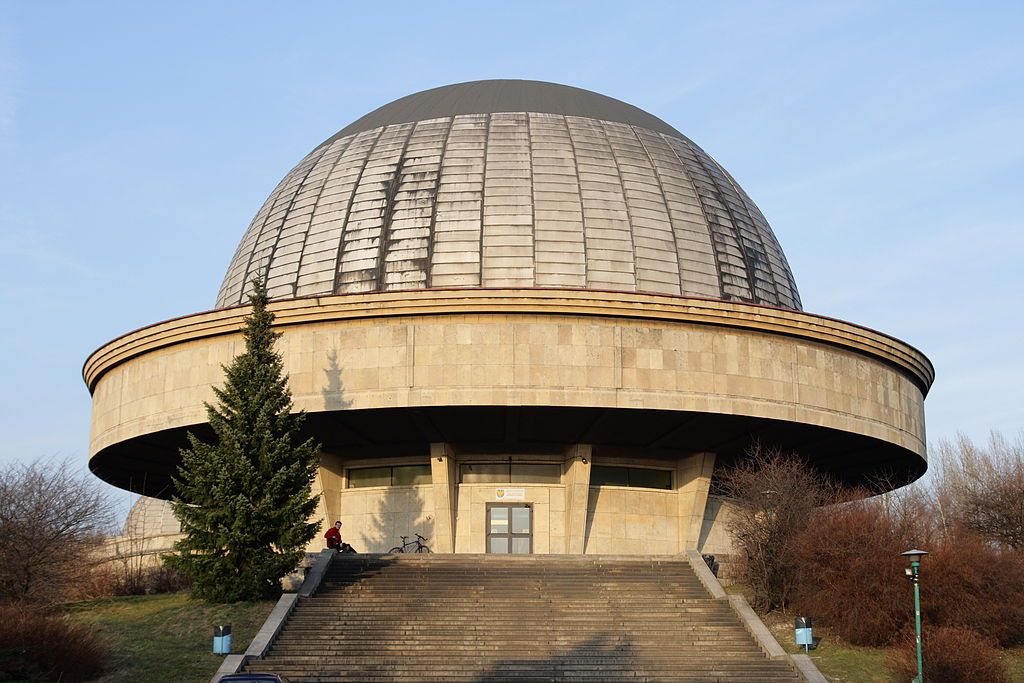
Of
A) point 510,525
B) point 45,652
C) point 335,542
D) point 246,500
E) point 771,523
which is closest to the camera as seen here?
point 45,652

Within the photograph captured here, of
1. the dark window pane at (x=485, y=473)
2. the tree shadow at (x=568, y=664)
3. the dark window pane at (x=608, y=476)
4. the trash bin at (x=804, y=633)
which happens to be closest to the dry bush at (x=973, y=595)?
the trash bin at (x=804, y=633)

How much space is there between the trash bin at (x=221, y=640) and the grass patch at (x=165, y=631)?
0.48ft

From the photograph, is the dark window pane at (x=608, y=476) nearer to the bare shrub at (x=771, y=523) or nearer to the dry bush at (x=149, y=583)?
the bare shrub at (x=771, y=523)

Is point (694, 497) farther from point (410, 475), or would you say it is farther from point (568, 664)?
point (568, 664)

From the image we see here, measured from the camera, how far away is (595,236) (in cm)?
3769

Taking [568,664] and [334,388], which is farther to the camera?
[334,388]

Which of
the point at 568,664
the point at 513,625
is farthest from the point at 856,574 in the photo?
the point at 513,625

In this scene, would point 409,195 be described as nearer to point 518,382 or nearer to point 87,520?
point 518,382

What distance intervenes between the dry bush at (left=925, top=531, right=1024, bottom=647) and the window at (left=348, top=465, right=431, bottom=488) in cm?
1574

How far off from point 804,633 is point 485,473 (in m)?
13.6

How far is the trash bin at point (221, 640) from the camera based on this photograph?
2331 centimetres

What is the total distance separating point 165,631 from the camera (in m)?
25.2

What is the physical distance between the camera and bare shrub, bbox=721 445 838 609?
91.1ft

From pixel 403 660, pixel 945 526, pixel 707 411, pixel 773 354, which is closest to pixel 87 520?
pixel 403 660
